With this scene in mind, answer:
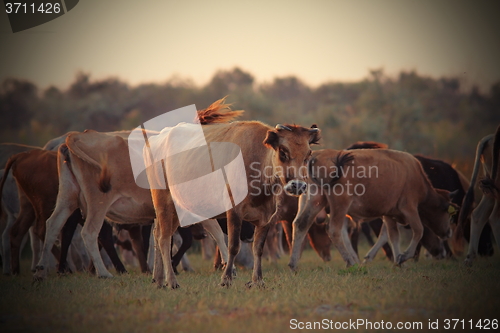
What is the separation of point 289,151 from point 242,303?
2101 millimetres

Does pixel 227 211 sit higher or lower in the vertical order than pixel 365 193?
higher

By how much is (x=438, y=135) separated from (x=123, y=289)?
146ft

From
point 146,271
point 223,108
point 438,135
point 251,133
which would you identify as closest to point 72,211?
point 146,271

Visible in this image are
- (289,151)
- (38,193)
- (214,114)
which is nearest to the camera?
(289,151)

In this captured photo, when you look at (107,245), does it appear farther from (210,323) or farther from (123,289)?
(210,323)

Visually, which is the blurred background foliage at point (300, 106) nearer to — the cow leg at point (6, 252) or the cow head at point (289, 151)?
the cow leg at point (6, 252)

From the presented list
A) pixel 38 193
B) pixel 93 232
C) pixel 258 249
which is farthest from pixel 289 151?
pixel 38 193

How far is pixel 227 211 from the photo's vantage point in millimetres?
8711

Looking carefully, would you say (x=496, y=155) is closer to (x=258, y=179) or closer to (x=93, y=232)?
(x=258, y=179)

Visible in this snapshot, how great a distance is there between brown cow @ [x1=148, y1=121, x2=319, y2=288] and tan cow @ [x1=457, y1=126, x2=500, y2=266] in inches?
164

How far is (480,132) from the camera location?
177 ft

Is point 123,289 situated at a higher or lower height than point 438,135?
higher

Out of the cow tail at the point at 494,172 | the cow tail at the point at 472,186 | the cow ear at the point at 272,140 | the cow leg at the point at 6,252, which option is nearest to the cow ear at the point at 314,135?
the cow ear at the point at 272,140

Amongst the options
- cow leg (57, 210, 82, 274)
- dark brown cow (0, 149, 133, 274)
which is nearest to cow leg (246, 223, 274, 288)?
dark brown cow (0, 149, 133, 274)
